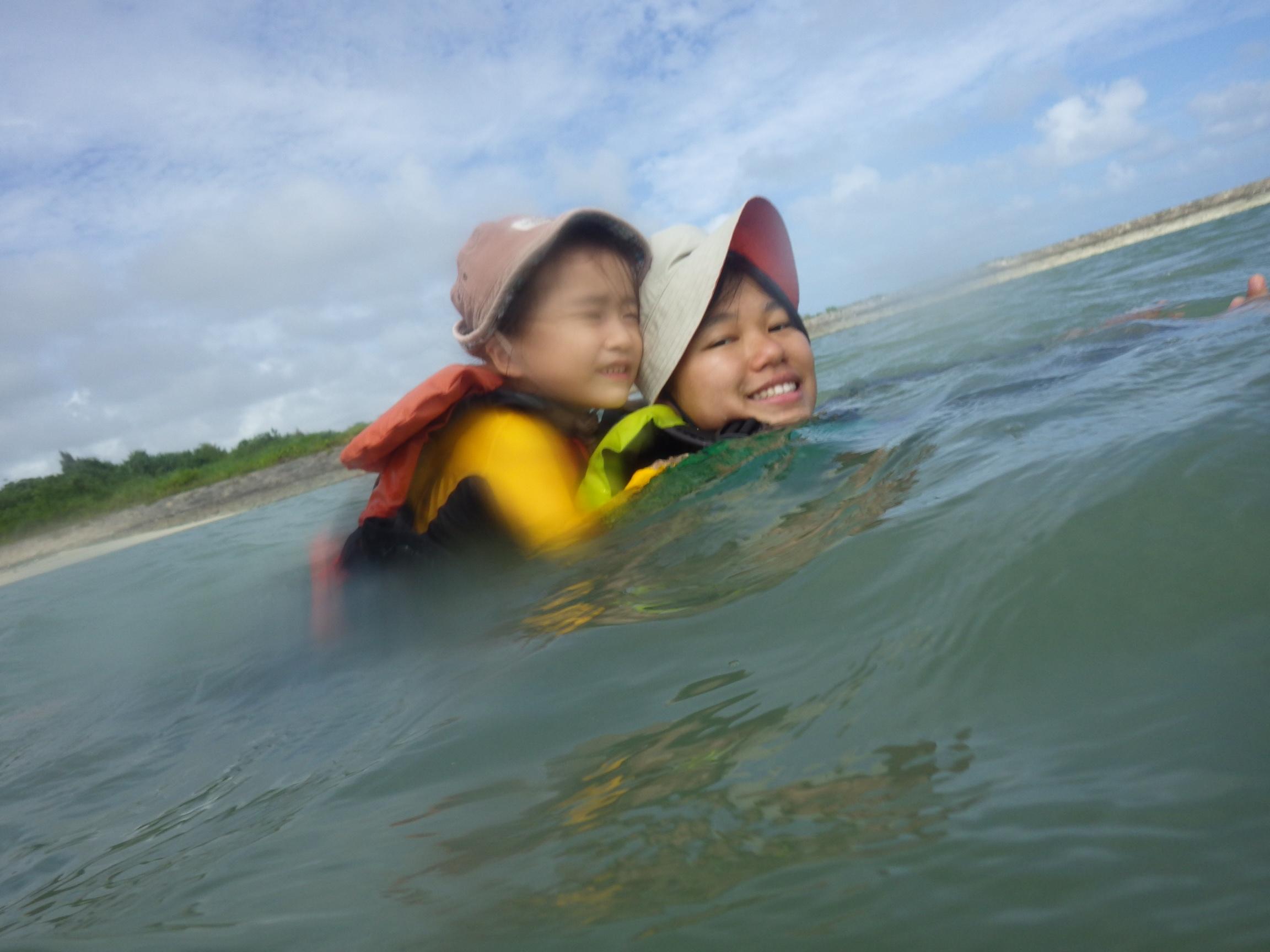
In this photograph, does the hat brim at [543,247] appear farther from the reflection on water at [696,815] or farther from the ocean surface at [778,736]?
the reflection on water at [696,815]

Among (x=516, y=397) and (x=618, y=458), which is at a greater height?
(x=516, y=397)

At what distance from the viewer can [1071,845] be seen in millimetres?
681

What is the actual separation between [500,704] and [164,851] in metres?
0.54

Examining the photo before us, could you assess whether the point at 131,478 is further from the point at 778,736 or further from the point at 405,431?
the point at 778,736

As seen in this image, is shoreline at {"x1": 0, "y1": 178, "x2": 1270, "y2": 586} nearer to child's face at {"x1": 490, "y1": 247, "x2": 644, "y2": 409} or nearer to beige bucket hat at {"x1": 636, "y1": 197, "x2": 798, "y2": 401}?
beige bucket hat at {"x1": 636, "y1": 197, "x2": 798, "y2": 401}

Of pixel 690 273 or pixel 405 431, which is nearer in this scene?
pixel 405 431

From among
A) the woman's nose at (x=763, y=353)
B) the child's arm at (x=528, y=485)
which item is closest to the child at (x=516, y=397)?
the child's arm at (x=528, y=485)

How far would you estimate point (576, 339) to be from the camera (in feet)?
9.51

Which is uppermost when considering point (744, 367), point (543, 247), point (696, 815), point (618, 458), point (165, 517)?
point (543, 247)

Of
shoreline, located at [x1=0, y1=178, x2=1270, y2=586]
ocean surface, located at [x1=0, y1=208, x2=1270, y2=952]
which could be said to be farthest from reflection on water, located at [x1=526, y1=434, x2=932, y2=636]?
shoreline, located at [x1=0, y1=178, x2=1270, y2=586]

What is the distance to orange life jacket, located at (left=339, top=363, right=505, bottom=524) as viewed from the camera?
275 centimetres

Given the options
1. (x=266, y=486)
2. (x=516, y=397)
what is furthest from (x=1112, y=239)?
(x=516, y=397)

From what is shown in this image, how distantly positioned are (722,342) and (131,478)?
16.4 metres

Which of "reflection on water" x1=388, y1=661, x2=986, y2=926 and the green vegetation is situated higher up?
the green vegetation
